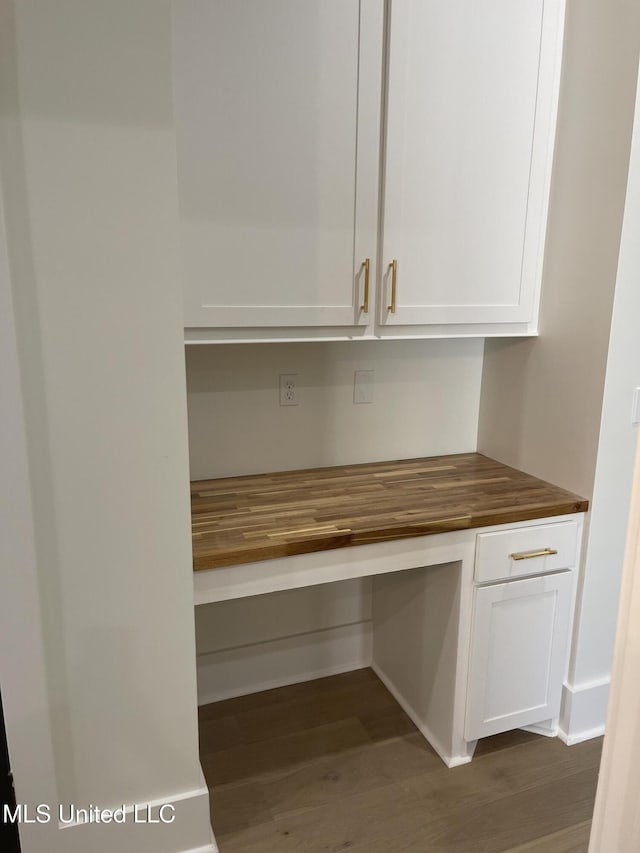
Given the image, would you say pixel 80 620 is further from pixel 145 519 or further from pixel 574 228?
Result: pixel 574 228

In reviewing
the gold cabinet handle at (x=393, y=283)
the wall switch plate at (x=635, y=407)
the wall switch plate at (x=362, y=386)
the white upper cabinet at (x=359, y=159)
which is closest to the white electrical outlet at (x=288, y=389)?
the wall switch plate at (x=362, y=386)

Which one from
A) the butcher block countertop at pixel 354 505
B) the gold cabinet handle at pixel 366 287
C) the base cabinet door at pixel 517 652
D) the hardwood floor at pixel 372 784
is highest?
the gold cabinet handle at pixel 366 287

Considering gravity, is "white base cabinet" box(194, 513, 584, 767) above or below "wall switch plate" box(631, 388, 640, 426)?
below

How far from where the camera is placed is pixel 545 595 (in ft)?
6.64

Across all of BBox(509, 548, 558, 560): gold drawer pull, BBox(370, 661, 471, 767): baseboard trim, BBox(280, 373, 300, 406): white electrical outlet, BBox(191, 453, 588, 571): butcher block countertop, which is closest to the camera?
BBox(191, 453, 588, 571): butcher block countertop

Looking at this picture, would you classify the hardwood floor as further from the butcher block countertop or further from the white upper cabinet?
the white upper cabinet

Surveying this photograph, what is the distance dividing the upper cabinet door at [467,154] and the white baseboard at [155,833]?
1407 millimetres

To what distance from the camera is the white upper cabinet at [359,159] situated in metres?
1.64

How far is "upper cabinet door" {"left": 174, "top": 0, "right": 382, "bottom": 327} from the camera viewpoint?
162 centimetres

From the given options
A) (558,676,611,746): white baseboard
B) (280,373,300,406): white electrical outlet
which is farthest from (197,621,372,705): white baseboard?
(280,373,300,406): white electrical outlet

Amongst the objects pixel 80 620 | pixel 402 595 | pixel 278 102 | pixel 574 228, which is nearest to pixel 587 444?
pixel 574 228

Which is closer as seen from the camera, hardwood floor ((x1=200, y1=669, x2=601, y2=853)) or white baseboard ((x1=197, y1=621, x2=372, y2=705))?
hardwood floor ((x1=200, y1=669, x2=601, y2=853))

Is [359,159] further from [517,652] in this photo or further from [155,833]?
[155,833]

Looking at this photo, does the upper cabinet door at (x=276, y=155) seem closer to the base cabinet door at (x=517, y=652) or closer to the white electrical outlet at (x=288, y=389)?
the white electrical outlet at (x=288, y=389)
